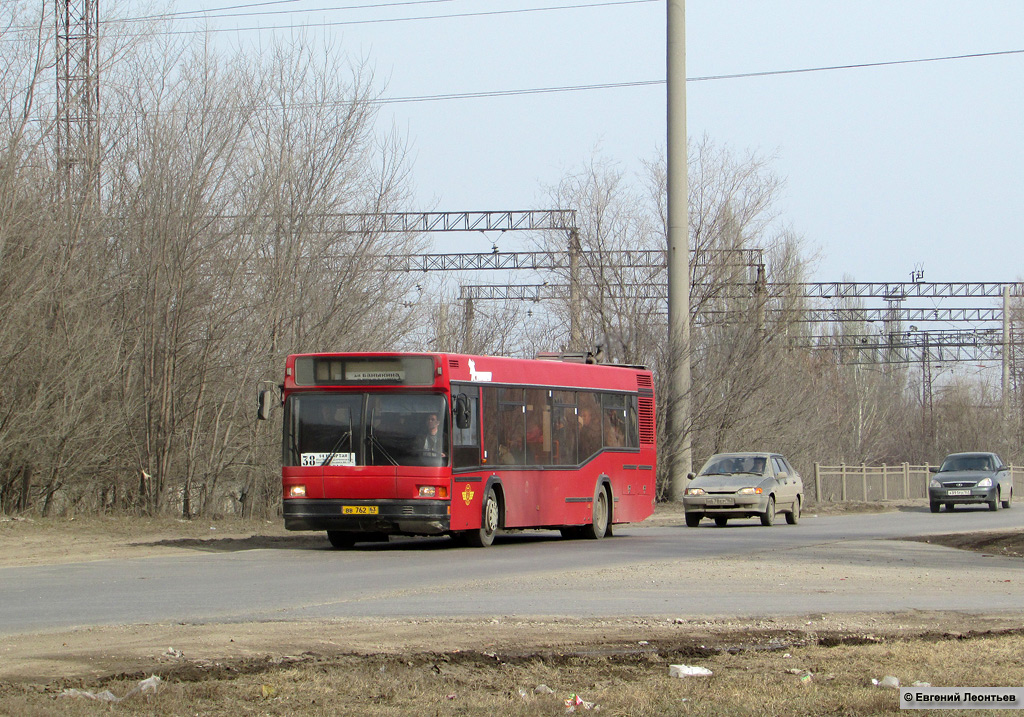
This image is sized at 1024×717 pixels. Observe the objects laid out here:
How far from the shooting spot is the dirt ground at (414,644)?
7.84m

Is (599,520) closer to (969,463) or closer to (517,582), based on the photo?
(517,582)

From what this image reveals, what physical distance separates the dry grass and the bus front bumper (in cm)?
988

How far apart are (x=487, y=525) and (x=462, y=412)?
79.6 inches

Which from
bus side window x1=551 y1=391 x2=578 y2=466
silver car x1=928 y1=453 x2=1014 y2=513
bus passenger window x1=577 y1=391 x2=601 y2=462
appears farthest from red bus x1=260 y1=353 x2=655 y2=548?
silver car x1=928 y1=453 x2=1014 y2=513

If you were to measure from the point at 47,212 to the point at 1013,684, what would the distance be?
876 inches

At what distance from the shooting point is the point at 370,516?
61.3 ft

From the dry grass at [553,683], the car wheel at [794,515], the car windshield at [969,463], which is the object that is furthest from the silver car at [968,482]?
the dry grass at [553,683]

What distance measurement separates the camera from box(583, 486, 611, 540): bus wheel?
2277cm

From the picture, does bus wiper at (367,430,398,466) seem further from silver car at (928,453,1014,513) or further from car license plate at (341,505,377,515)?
silver car at (928,453,1014,513)

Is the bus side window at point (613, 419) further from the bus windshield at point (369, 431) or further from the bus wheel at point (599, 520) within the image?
the bus windshield at point (369, 431)

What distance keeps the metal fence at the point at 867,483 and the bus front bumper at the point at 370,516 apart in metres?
26.9

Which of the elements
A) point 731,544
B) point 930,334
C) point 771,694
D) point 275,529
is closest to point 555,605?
point 771,694

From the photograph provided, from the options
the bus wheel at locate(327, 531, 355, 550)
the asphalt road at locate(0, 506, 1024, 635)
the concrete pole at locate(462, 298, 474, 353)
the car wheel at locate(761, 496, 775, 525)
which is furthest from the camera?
the concrete pole at locate(462, 298, 474, 353)

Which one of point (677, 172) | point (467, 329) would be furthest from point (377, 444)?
point (467, 329)
